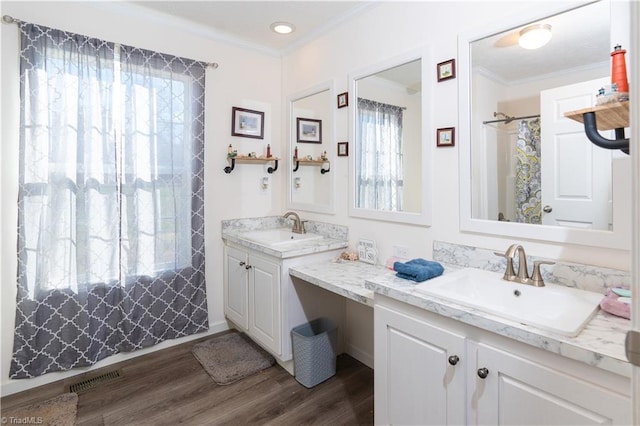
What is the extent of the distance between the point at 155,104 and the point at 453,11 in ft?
6.73

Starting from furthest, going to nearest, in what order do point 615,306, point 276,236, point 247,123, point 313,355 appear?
point 247,123, point 276,236, point 313,355, point 615,306

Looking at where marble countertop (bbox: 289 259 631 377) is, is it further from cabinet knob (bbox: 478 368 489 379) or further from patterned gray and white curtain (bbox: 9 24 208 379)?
patterned gray and white curtain (bbox: 9 24 208 379)

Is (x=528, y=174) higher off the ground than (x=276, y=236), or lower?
higher

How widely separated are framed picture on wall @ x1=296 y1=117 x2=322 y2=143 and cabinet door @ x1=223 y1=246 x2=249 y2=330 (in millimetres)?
1084

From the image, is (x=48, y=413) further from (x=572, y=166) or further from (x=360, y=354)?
→ (x=572, y=166)

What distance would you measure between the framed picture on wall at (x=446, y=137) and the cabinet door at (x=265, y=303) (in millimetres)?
1249

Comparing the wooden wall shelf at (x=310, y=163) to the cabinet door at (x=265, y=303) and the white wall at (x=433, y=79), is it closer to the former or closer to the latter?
the white wall at (x=433, y=79)

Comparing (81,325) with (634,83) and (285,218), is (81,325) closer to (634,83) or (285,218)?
(285,218)

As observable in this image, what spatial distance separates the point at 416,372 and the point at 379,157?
137 centimetres

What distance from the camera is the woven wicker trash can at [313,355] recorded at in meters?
2.12

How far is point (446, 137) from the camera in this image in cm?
183

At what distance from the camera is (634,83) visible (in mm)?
635

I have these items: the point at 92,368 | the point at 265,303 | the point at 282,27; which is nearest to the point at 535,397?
the point at 265,303

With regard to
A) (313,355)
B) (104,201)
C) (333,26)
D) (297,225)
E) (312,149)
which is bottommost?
(313,355)
